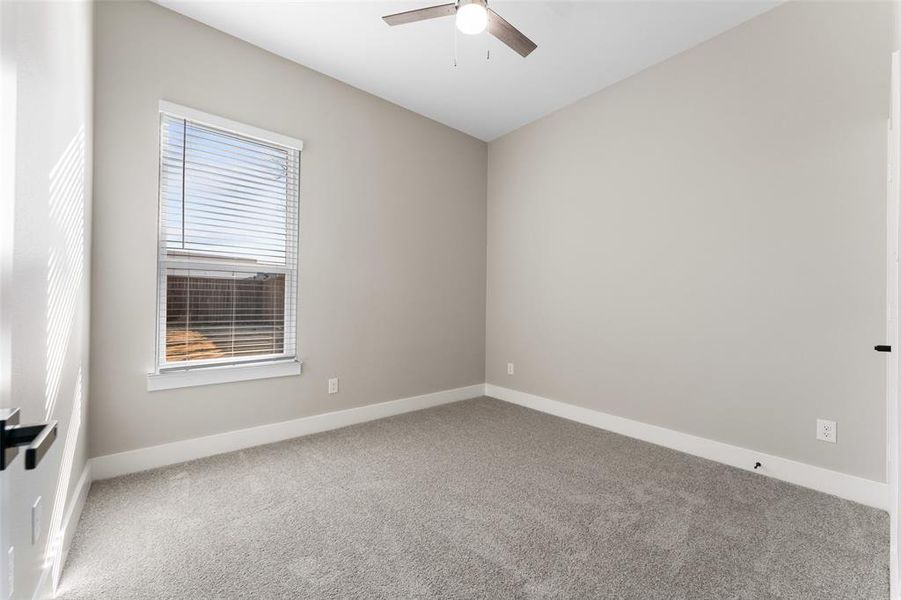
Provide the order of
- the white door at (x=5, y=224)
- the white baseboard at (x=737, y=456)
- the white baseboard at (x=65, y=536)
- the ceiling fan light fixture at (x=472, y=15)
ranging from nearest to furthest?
the white door at (x=5, y=224)
the white baseboard at (x=65, y=536)
the ceiling fan light fixture at (x=472, y=15)
the white baseboard at (x=737, y=456)

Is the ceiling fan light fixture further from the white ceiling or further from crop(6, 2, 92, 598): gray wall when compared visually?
crop(6, 2, 92, 598): gray wall

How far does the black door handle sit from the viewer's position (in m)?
0.57

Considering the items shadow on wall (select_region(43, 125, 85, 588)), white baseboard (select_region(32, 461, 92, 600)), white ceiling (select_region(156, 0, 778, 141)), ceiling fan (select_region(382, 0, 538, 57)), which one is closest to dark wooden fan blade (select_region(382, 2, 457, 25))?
ceiling fan (select_region(382, 0, 538, 57))

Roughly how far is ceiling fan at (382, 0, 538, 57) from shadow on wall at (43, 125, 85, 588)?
5.27 feet

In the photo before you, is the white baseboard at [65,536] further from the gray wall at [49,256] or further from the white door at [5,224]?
the white door at [5,224]

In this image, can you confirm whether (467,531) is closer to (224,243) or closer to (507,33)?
(224,243)

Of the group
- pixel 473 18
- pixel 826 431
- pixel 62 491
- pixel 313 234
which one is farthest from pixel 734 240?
pixel 62 491

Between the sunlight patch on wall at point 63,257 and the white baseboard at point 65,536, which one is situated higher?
the sunlight patch on wall at point 63,257

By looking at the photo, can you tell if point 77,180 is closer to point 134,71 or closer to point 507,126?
point 134,71

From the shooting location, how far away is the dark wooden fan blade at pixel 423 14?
1.95m

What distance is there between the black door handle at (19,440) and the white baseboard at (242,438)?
2211 mm

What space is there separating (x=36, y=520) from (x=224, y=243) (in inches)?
73.1

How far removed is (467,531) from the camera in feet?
5.95

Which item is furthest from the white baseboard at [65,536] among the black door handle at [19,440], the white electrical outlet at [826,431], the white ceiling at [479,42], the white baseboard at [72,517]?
the white electrical outlet at [826,431]
